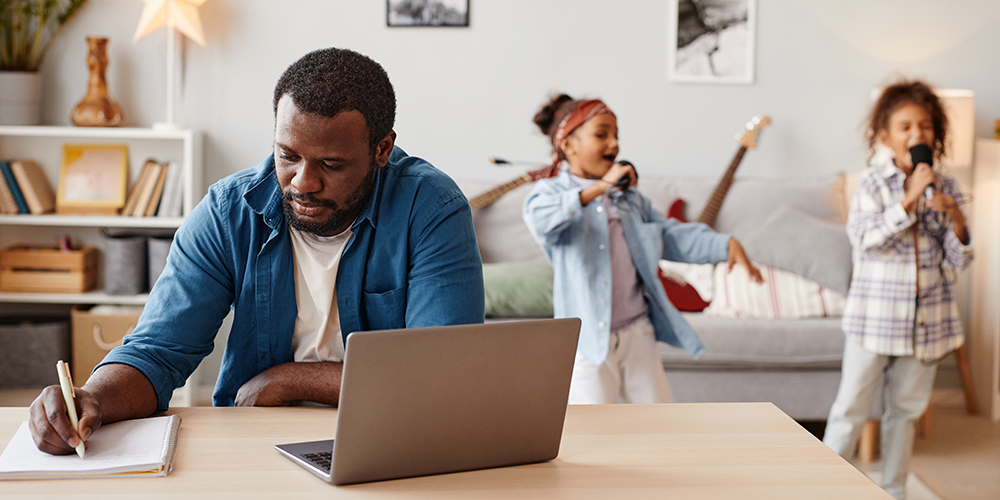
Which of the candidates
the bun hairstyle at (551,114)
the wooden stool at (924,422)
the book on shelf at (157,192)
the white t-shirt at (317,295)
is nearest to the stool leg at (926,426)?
the wooden stool at (924,422)

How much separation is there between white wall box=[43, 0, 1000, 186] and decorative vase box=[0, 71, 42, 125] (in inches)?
6.1

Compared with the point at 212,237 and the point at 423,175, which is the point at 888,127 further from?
the point at 212,237

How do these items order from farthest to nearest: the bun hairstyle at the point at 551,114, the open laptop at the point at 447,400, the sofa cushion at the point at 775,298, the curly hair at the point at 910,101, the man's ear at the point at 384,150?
the sofa cushion at the point at 775,298
the curly hair at the point at 910,101
the bun hairstyle at the point at 551,114
the man's ear at the point at 384,150
the open laptop at the point at 447,400

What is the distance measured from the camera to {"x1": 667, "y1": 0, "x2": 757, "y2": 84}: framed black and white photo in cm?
345

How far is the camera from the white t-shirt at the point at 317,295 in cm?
135

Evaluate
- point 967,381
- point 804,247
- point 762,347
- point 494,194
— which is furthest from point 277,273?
point 967,381

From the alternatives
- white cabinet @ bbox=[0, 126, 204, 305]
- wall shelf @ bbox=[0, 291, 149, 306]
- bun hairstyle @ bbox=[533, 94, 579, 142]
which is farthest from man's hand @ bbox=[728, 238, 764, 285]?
wall shelf @ bbox=[0, 291, 149, 306]

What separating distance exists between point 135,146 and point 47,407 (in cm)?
269

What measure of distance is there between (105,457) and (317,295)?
1.44ft

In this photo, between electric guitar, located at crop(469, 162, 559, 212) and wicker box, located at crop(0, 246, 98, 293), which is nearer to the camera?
wicker box, located at crop(0, 246, 98, 293)

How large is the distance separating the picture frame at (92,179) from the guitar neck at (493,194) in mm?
1379

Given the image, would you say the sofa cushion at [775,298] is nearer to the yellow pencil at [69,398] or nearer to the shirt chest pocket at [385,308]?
the shirt chest pocket at [385,308]

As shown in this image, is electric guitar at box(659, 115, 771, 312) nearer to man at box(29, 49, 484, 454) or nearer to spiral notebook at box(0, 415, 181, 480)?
man at box(29, 49, 484, 454)

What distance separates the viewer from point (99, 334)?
3164 millimetres
